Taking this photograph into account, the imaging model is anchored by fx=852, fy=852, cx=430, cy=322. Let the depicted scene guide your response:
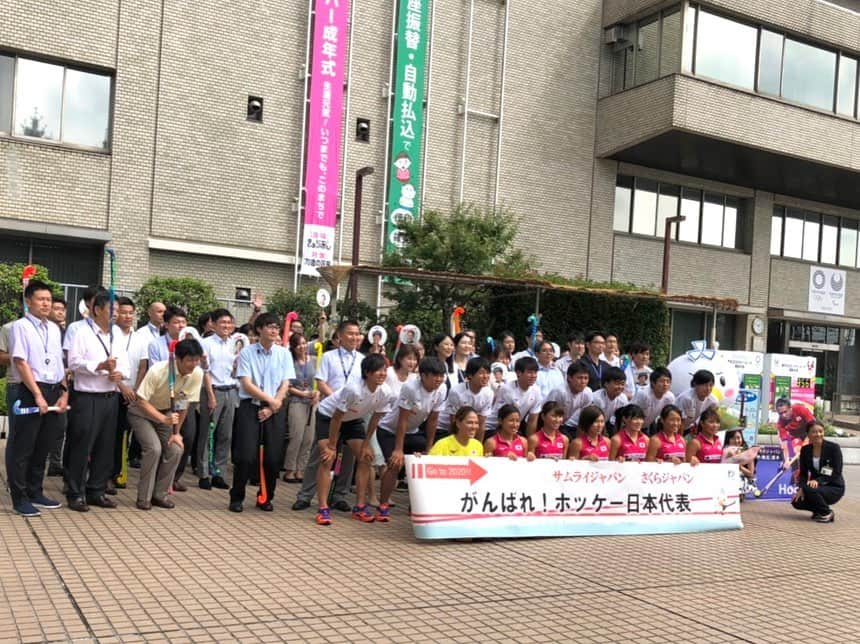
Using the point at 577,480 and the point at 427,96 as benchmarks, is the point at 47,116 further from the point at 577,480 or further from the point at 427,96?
the point at 577,480

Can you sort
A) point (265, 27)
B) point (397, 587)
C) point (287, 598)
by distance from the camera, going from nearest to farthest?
point (287, 598)
point (397, 587)
point (265, 27)

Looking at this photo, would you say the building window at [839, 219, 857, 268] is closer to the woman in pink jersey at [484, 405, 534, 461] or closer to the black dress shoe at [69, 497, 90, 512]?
the woman in pink jersey at [484, 405, 534, 461]

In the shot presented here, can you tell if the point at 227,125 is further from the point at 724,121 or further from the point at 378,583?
the point at 378,583

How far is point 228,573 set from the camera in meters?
5.56

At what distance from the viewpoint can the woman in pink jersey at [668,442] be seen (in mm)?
8359

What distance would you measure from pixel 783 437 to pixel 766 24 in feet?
54.0

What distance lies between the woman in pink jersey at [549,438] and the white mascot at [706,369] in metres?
2.89

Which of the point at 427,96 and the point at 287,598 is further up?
the point at 427,96

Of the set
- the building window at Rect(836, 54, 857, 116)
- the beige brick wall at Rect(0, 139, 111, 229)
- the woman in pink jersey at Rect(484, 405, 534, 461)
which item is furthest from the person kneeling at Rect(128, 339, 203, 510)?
the building window at Rect(836, 54, 857, 116)

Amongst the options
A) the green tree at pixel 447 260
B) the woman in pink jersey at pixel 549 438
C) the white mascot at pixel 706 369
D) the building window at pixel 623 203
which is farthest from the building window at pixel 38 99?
the building window at pixel 623 203

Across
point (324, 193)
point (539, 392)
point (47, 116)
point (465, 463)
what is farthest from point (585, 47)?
point (465, 463)

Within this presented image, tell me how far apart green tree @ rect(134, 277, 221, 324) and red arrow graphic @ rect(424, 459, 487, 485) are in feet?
34.7

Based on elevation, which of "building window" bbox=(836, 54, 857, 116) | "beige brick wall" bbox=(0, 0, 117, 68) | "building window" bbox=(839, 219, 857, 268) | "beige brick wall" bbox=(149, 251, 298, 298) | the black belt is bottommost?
the black belt

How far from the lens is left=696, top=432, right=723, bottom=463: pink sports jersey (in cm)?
870
